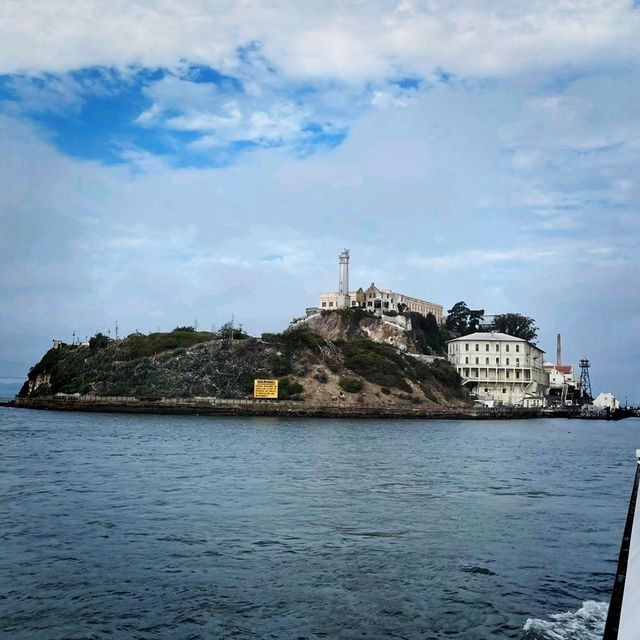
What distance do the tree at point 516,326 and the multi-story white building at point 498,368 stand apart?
29143 millimetres

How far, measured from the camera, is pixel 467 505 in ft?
79.9

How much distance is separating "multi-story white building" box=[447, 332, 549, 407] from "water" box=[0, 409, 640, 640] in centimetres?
9435

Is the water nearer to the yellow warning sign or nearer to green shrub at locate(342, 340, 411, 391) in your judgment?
the yellow warning sign

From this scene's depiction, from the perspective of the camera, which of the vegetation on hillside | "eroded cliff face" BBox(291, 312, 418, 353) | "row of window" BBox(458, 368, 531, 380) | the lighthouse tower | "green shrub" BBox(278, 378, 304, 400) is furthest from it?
the lighthouse tower

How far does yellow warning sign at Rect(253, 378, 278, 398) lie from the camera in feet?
336

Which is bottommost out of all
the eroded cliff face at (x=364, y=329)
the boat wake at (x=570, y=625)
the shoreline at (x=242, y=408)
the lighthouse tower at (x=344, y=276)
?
the boat wake at (x=570, y=625)

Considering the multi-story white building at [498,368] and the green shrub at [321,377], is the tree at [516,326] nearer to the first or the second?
the multi-story white building at [498,368]

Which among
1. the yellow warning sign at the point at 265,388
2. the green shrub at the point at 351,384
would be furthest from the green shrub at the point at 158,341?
the green shrub at the point at 351,384

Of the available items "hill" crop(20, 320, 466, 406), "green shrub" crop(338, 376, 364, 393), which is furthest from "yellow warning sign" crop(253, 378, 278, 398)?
"green shrub" crop(338, 376, 364, 393)

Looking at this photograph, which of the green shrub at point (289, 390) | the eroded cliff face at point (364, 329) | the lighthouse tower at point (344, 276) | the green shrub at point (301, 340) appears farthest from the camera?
the lighthouse tower at point (344, 276)

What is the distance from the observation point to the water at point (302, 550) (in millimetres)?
12266

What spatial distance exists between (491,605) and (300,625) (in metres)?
4.06

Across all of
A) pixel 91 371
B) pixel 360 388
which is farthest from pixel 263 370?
pixel 91 371

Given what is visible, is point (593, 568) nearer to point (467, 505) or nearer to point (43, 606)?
point (467, 505)
